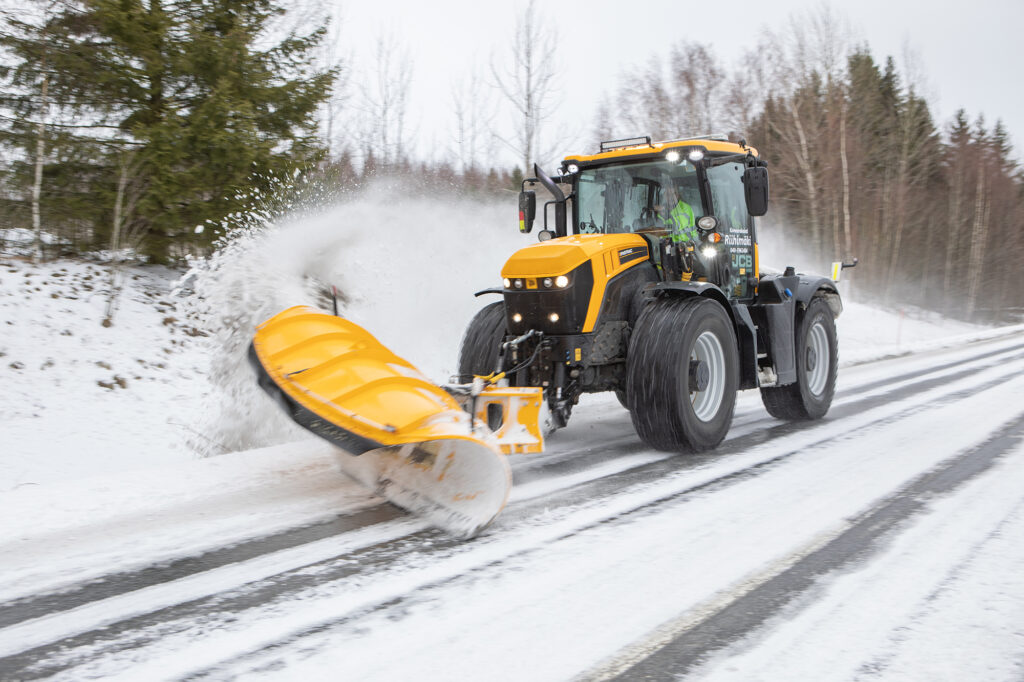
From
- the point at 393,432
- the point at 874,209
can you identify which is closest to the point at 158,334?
the point at 393,432

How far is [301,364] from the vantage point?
383 cm

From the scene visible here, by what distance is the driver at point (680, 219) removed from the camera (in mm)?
5660

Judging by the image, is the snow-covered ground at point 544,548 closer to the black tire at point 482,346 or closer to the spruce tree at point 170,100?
the black tire at point 482,346

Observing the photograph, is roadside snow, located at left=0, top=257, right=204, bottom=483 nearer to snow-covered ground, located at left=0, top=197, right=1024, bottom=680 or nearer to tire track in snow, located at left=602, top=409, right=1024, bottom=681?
snow-covered ground, located at left=0, top=197, right=1024, bottom=680

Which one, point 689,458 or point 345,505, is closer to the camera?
point 345,505

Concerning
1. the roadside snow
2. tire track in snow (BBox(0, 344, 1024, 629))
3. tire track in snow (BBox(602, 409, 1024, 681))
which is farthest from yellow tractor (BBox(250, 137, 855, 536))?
the roadside snow

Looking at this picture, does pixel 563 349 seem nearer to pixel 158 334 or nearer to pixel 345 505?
pixel 345 505

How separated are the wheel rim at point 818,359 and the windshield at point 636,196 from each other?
2156 mm

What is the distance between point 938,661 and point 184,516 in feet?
10.5

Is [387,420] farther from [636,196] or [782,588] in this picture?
[636,196]

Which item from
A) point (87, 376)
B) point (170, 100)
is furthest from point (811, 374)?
point (170, 100)

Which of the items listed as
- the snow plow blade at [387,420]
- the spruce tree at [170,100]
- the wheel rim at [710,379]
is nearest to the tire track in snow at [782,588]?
the snow plow blade at [387,420]

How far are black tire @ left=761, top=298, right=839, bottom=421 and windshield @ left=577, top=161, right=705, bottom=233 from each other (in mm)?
1876

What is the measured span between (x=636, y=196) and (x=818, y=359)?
269cm
